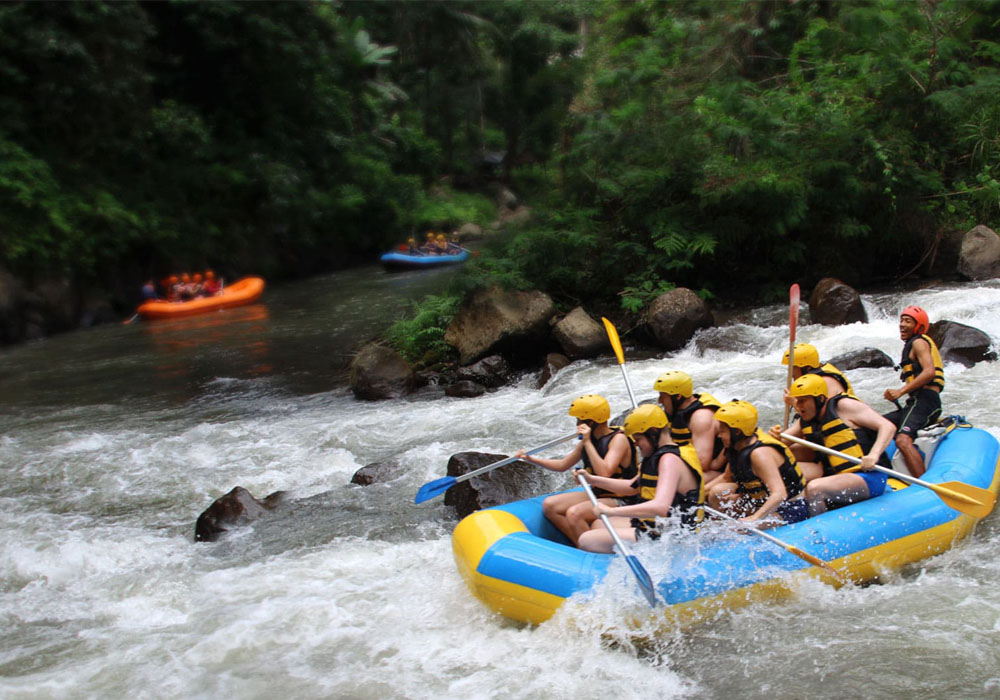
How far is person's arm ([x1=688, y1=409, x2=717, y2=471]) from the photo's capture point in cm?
490

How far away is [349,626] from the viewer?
4637mm

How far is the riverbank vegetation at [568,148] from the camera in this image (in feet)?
36.9

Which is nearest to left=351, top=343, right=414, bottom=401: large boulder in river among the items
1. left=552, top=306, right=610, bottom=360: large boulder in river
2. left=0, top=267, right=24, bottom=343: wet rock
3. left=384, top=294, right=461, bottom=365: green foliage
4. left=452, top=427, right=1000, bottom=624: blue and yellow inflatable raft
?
left=384, top=294, right=461, bottom=365: green foliage

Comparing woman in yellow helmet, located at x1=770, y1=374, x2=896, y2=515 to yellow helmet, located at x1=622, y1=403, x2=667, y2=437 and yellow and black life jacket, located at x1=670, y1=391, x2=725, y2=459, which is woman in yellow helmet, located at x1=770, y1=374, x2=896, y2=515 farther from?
yellow helmet, located at x1=622, y1=403, x2=667, y2=437

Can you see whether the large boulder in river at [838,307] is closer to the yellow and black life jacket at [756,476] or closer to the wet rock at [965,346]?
the wet rock at [965,346]

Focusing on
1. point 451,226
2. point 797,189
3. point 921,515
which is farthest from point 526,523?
point 451,226

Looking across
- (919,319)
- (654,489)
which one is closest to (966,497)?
(919,319)

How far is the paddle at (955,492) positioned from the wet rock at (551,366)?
14.7 feet

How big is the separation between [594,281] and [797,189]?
2703 millimetres

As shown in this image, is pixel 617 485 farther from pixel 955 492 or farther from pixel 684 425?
pixel 955 492

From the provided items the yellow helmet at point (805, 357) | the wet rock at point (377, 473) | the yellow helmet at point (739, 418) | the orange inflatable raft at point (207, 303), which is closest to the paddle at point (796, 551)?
the yellow helmet at point (739, 418)

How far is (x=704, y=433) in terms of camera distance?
4.91 meters

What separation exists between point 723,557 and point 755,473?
0.54 metres

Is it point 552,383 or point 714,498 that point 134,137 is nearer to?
point 552,383
